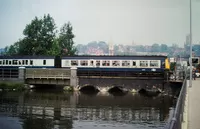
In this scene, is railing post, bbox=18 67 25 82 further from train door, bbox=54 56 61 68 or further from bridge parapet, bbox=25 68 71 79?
train door, bbox=54 56 61 68

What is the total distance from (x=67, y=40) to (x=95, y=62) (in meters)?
32.4

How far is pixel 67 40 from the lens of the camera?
277ft

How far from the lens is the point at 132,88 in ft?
167

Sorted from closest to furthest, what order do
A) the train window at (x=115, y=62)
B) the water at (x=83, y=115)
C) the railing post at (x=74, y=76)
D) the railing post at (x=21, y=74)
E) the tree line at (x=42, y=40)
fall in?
the water at (x=83, y=115)
the railing post at (x=74, y=76)
the train window at (x=115, y=62)
the railing post at (x=21, y=74)
the tree line at (x=42, y=40)

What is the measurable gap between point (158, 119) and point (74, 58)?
29667 mm

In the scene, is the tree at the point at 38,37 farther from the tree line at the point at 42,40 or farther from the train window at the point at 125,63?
the train window at the point at 125,63

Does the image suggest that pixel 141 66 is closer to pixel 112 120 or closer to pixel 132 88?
pixel 132 88

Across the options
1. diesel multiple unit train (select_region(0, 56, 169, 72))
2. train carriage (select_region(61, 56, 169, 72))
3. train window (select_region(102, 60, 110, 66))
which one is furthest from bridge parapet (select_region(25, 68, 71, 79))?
train window (select_region(102, 60, 110, 66))

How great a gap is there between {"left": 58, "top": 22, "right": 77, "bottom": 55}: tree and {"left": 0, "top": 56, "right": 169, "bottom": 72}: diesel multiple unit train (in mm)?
24149

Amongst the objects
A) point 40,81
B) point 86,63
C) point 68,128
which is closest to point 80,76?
point 86,63

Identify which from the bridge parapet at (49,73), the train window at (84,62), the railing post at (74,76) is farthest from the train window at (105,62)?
the bridge parapet at (49,73)

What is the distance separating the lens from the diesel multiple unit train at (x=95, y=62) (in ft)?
168

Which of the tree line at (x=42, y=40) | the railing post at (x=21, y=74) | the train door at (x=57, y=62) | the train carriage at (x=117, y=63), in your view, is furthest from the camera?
the tree line at (x=42, y=40)

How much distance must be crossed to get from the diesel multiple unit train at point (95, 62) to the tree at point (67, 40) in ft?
79.2
